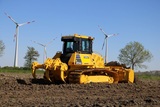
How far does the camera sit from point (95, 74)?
21109 millimetres


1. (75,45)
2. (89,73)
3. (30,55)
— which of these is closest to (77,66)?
(89,73)

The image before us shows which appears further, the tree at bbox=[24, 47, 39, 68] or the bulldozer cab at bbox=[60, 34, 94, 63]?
the tree at bbox=[24, 47, 39, 68]

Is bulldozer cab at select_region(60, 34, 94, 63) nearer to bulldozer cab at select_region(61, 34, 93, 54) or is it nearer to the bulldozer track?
bulldozer cab at select_region(61, 34, 93, 54)

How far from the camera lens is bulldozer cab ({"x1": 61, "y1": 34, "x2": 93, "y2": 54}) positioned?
66.7 feet

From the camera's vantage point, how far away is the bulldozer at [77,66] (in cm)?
1928

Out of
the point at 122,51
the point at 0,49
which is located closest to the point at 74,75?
the point at 0,49

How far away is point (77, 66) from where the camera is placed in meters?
20.0

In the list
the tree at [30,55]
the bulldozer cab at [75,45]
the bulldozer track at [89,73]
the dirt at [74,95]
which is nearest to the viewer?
the dirt at [74,95]

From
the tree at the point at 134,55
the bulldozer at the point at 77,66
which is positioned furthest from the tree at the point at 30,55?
the bulldozer at the point at 77,66

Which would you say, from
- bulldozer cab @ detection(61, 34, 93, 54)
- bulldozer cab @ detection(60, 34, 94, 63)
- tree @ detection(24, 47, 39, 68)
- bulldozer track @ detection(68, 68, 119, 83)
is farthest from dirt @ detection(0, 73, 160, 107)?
tree @ detection(24, 47, 39, 68)

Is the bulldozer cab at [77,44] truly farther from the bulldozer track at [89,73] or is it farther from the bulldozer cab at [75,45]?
the bulldozer track at [89,73]

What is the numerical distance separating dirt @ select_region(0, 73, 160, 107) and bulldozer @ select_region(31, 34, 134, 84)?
4.43 feet

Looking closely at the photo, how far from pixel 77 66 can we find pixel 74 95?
5686 mm

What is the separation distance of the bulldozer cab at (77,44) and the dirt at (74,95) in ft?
8.81
